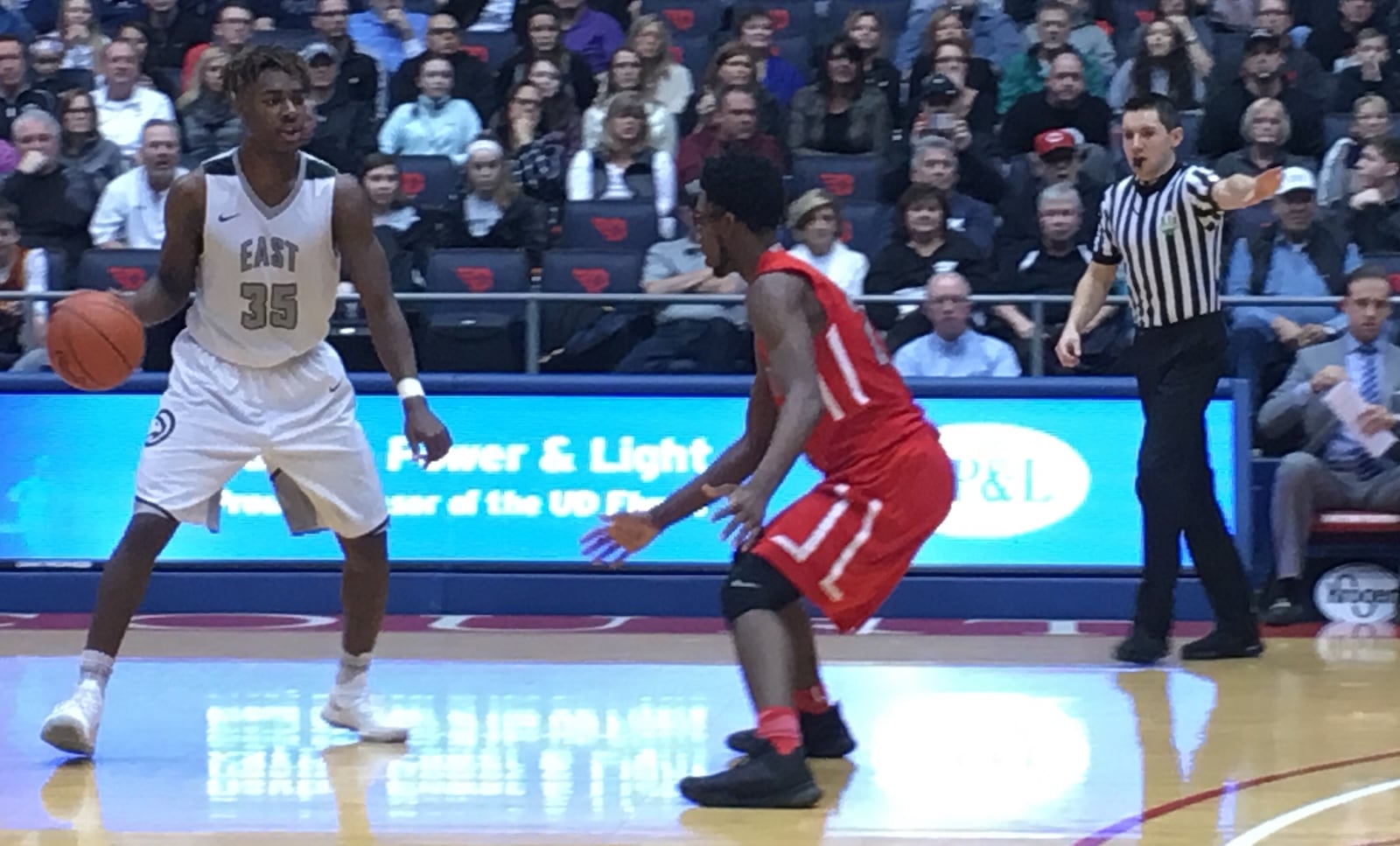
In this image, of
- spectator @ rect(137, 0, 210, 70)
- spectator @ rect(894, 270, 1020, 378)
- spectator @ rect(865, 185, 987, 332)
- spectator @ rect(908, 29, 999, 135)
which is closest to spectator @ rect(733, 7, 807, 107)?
spectator @ rect(908, 29, 999, 135)

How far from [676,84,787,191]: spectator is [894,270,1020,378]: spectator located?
5.63 feet

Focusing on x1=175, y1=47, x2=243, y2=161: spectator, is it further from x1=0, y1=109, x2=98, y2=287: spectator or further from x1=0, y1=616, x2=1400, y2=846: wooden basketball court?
x1=0, y1=616, x2=1400, y2=846: wooden basketball court

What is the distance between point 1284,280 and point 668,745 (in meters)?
5.24

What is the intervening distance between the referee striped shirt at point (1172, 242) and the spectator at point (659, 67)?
189 inches

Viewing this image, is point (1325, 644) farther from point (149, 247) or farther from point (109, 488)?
point (149, 247)

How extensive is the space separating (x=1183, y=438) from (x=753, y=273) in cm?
285

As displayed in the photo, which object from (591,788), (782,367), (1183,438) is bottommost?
(591,788)

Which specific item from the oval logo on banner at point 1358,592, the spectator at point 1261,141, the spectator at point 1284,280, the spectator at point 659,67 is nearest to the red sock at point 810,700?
the oval logo on banner at point 1358,592

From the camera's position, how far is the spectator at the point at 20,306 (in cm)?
1002

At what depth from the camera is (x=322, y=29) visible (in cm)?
1326

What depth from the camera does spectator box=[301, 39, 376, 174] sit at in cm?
1227

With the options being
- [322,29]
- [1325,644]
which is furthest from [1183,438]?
[322,29]

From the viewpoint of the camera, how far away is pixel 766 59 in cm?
1285

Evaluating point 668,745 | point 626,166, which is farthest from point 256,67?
point 626,166
